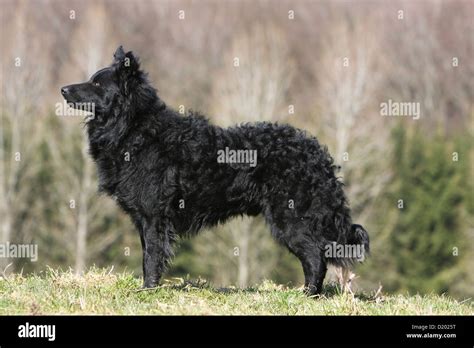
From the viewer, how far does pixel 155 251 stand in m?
8.17

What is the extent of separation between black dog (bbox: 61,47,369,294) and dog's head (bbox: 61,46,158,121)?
0.04 feet

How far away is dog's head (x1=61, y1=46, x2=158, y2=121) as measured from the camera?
8.45 metres

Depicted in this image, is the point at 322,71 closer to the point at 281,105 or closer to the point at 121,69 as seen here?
the point at 281,105

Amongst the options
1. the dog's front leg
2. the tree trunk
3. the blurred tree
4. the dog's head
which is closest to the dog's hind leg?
the dog's front leg

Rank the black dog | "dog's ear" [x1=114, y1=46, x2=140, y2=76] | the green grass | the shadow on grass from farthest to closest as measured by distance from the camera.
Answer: "dog's ear" [x1=114, y1=46, x2=140, y2=76]
the black dog
the shadow on grass
the green grass

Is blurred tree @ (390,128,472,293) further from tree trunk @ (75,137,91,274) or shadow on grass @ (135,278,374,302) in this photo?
shadow on grass @ (135,278,374,302)

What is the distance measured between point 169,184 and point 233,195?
30.0 inches

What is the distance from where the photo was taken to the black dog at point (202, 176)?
828 cm

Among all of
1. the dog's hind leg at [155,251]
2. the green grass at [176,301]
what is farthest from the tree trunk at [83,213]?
the dog's hind leg at [155,251]

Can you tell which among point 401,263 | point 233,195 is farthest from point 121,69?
point 401,263

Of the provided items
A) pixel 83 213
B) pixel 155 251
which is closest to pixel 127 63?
pixel 155 251

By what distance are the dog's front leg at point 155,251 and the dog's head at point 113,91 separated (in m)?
1.47

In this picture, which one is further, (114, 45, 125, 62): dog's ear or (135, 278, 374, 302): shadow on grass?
(114, 45, 125, 62): dog's ear

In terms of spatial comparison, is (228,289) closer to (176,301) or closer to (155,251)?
(155,251)
